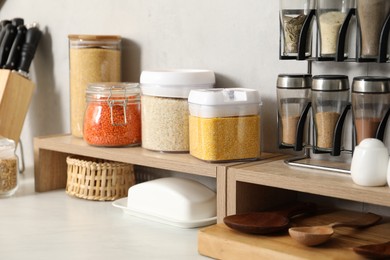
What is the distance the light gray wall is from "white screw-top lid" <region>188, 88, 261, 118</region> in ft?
0.41

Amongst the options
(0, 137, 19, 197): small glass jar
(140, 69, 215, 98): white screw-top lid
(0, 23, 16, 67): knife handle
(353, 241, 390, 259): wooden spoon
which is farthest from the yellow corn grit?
(0, 23, 16, 67): knife handle

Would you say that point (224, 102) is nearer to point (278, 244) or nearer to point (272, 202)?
point (272, 202)

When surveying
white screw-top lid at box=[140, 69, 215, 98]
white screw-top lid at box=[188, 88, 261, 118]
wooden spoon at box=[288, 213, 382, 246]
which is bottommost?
wooden spoon at box=[288, 213, 382, 246]

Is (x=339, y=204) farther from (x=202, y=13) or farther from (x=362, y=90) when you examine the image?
(x=202, y=13)

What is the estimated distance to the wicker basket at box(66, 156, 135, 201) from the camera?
5.45ft

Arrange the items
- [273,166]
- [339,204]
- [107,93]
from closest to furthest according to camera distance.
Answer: [273,166], [339,204], [107,93]

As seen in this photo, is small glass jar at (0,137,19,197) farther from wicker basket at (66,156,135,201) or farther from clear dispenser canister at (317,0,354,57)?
clear dispenser canister at (317,0,354,57)

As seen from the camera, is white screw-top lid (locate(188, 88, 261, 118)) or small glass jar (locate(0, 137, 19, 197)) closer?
white screw-top lid (locate(188, 88, 261, 118))

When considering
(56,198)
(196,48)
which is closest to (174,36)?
(196,48)

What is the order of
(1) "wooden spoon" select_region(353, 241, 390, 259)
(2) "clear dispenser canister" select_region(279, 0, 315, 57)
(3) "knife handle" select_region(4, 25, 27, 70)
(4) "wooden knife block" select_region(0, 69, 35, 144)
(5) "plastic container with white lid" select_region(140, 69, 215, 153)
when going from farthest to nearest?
(3) "knife handle" select_region(4, 25, 27, 70) → (4) "wooden knife block" select_region(0, 69, 35, 144) → (5) "plastic container with white lid" select_region(140, 69, 215, 153) → (2) "clear dispenser canister" select_region(279, 0, 315, 57) → (1) "wooden spoon" select_region(353, 241, 390, 259)

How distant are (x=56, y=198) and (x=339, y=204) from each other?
68 centimetres

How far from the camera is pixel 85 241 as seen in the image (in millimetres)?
1336

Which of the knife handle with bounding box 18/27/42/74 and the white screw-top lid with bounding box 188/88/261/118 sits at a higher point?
the knife handle with bounding box 18/27/42/74

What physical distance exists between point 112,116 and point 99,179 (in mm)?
155
